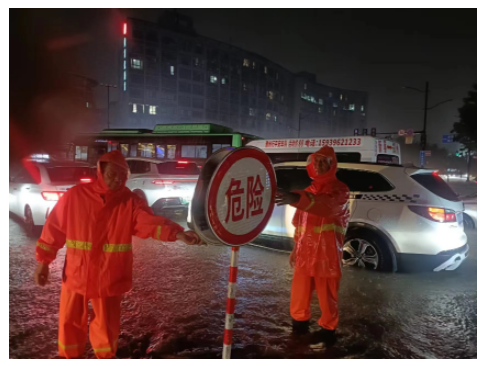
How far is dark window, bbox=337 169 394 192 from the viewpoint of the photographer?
16.6 feet

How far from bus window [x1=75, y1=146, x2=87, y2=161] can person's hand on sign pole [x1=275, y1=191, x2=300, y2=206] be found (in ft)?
61.7

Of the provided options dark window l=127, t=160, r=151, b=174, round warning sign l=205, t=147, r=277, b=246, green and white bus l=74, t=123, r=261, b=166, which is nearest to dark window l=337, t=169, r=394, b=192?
round warning sign l=205, t=147, r=277, b=246

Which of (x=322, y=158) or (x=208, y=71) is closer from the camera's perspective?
(x=322, y=158)

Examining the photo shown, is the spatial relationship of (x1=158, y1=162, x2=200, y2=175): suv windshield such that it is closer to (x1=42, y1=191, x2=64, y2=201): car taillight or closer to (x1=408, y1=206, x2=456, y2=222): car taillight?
(x1=42, y1=191, x2=64, y2=201): car taillight

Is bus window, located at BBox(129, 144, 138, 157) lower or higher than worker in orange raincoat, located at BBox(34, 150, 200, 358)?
higher

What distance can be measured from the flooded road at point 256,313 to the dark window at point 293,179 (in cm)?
124

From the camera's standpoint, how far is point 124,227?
260cm

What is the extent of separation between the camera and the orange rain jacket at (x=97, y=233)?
2549 millimetres

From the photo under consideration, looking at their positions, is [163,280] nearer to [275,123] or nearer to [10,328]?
[10,328]

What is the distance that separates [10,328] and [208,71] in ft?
237

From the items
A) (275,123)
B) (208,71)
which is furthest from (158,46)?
(275,123)

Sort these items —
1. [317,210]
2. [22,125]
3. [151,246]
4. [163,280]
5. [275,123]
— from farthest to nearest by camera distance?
[275,123], [22,125], [151,246], [163,280], [317,210]

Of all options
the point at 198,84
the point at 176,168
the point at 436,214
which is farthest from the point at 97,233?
the point at 198,84

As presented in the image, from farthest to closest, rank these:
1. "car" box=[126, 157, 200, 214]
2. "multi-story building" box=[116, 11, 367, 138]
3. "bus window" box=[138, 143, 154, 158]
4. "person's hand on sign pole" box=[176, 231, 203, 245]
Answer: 1. "multi-story building" box=[116, 11, 367, 138]
2. "bus window" box=[138, 143, 154, 158]
3. "car" box=[126, 157, 200, 214]
4. "person's hand on sign pole" box=[176, 231, 203, 245]
